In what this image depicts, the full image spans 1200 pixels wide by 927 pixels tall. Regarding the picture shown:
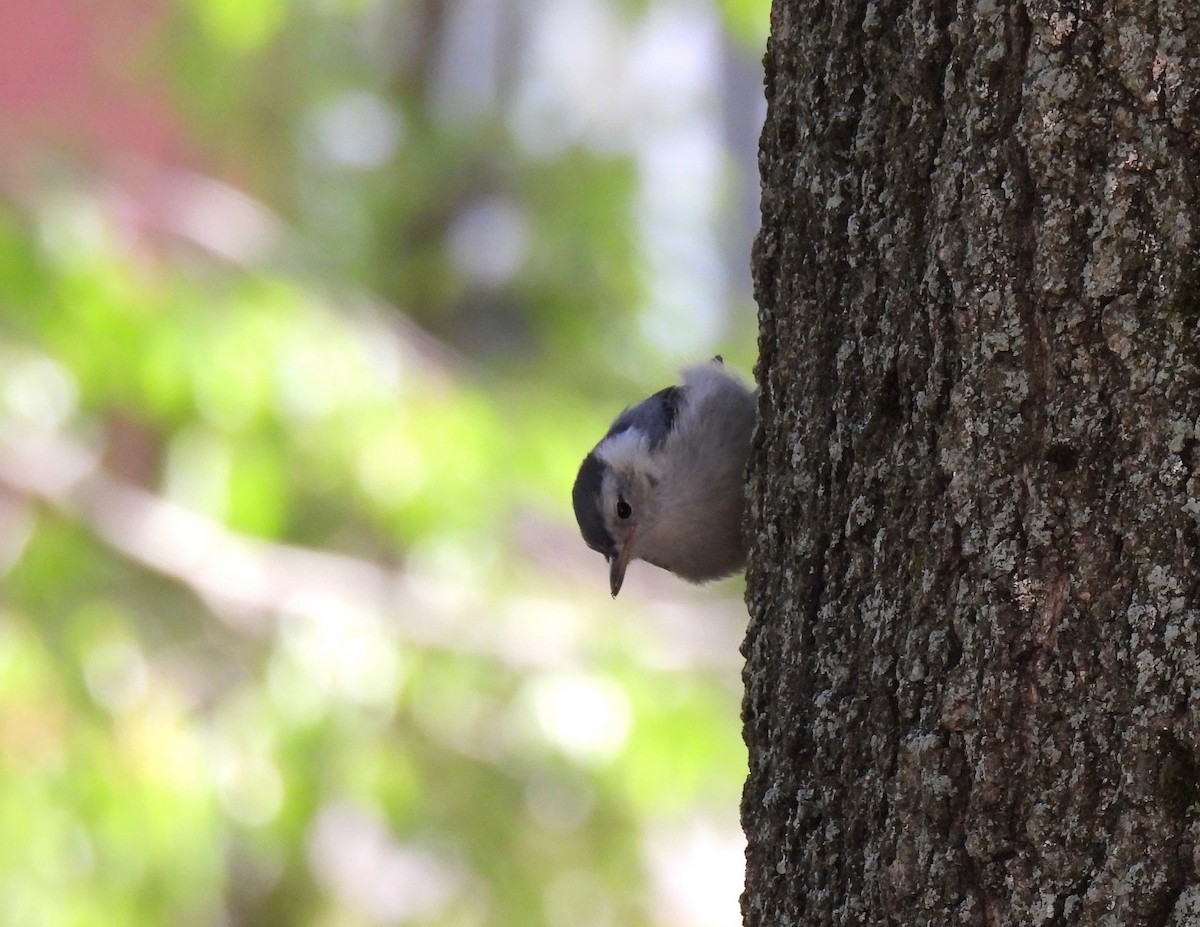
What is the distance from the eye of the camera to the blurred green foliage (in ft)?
15.8

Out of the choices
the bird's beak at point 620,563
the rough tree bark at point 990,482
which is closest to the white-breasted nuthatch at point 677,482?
the bird's beak at point 620,563

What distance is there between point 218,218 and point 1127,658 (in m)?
4.91

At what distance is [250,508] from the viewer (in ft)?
17.1

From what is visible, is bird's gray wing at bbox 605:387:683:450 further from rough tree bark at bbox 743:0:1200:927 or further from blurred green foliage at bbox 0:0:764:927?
rough tree bark at bbox 743:0:1200:927

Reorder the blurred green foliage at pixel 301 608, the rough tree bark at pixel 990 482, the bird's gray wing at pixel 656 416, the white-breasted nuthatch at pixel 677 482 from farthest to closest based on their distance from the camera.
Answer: the blurred green foliage at pixel 301 608 < the bird's gray wing at pixel 656 416 < the white-breasted nuthatch at pixel 677 482 < the rough tree bark at pixel 990 482

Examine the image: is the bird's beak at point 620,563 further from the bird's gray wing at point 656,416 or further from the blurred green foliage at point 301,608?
the blurred green foliage at point 301,608

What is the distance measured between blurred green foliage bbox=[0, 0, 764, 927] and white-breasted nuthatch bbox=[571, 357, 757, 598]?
1.58 meters

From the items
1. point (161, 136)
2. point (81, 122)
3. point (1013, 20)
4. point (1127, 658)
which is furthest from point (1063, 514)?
point (161, 136)

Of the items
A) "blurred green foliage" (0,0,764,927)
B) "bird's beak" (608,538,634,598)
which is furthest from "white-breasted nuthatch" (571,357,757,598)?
"blurred green foliage" (0,0,764,927)

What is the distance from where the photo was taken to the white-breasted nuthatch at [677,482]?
3102 millimetres

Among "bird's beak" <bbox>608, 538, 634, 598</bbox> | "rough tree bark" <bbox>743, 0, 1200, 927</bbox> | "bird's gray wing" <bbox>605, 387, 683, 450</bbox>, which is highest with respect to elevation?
"bird's gray wing" <bbox>605, 387, 683, 450</bbox>

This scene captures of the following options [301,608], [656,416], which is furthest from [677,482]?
[301,608]

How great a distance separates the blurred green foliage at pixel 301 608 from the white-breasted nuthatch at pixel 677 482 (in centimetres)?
158

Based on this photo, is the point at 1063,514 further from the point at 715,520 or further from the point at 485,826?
the point at 485,826
